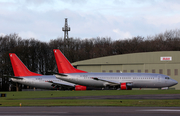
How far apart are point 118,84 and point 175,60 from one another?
1745 cm

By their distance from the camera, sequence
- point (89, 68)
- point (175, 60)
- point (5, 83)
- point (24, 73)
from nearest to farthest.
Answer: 1. point (24, 73)
2. point (175, 60)
3. point (89, 68)
4. point (5, 83)

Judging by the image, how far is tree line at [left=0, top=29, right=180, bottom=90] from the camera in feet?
304

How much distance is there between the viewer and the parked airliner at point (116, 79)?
5444 cm

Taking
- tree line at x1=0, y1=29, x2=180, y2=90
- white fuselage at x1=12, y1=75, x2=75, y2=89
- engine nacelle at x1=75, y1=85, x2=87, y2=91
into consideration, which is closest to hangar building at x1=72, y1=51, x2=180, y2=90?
engine nacelle at x1=75, y1=85, x2=87, y2=91

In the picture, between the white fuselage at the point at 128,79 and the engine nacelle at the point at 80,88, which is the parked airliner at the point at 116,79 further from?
the engine nacelle at the point at 80,88

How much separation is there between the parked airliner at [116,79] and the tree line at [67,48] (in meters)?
37.0

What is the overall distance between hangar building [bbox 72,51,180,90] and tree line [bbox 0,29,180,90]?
25.4 m

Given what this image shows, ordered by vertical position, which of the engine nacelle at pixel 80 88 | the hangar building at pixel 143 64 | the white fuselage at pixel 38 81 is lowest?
the engine nacelle at pixel 80 88

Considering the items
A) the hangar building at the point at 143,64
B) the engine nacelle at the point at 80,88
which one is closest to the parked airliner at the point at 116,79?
the engine nacelle at the point at 80,88

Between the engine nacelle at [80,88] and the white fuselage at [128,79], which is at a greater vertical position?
the white fuselage at [128,79]

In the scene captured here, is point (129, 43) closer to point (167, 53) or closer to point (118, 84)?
point (167, 53)

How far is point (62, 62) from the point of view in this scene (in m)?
56.3

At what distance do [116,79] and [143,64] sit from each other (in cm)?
1428

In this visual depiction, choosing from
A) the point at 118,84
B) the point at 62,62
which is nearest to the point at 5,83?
the point at 62,62
